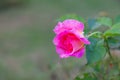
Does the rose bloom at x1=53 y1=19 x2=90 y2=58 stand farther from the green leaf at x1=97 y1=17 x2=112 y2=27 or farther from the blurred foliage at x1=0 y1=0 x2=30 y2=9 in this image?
the blurred foliage at x1=0 y1=0 x2=30 y2=9

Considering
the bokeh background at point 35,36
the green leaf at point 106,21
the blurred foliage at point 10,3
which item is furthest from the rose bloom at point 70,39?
the blurred foliage at point 10,3

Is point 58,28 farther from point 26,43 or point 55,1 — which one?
point 55,1

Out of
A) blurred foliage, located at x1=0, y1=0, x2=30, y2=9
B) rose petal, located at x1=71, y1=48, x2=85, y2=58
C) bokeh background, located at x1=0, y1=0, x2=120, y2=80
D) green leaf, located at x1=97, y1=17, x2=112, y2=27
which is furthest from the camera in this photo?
blurred foliage, located at x1=0, y1=0, x2=30, y2=9

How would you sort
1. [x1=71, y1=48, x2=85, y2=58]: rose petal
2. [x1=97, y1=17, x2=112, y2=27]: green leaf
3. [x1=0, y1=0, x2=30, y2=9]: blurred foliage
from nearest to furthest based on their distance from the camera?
1. [x1=71, y1=48, x2=85, y2=58]: rose petal
2. [x1=97, y1=17, x2=112, y2=27]: green leaf
3. [x1=0, y1=0, x2=30, y2=9]: blurred foliage

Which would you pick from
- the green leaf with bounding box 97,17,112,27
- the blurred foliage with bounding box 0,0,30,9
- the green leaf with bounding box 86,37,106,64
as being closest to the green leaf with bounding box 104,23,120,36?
the green leaf with bounding box 86,37,106,64

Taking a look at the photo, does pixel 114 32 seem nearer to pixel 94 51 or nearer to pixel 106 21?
pixel 94 51

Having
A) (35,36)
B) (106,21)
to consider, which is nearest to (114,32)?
(106,21)
